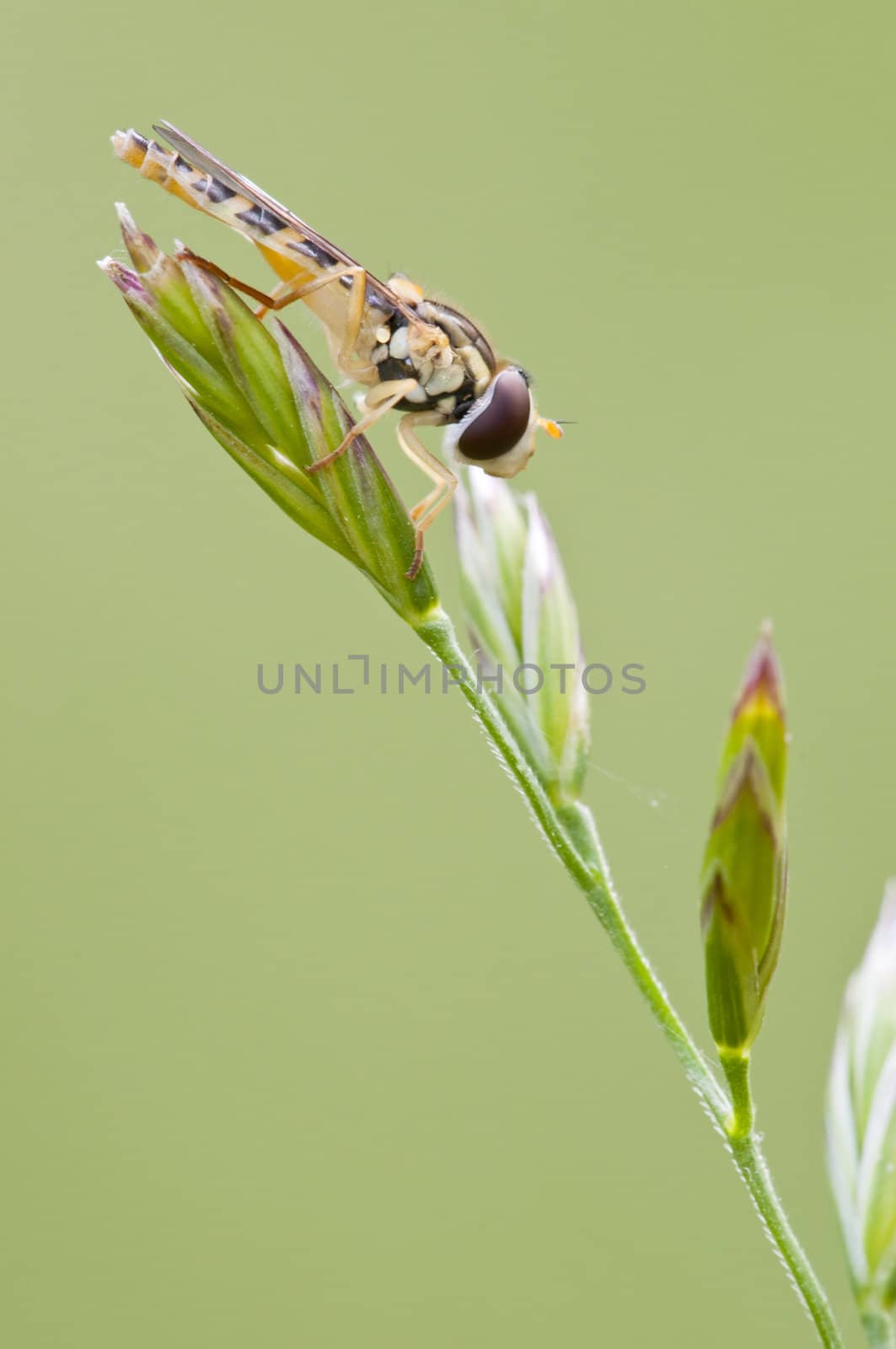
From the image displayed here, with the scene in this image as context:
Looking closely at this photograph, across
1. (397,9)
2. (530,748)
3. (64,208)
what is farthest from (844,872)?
(397,9)

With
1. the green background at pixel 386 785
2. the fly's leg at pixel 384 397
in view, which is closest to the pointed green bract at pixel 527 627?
the fly's leg at pixel 384 397

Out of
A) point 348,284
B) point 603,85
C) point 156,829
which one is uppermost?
point 603,85

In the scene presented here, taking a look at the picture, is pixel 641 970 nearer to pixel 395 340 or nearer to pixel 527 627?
pixel 527 627

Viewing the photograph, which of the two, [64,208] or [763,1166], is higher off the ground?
[64,208]

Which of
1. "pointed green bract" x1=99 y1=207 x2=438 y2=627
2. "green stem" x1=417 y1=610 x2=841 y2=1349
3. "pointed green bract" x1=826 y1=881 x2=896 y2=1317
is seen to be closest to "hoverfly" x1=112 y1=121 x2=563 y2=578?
"pointed green bract" x1=99 y1=207 x2=438 y2=627

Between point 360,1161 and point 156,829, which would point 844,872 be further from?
point 156,829

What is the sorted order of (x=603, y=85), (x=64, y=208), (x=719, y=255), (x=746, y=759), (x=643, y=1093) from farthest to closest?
(x=603, y=85), (x=719, y=255), (x=64, y=208), (x=643, y=1093), (x=746, y=759)

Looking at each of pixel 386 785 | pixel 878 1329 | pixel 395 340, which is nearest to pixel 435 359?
pixel 395 340
